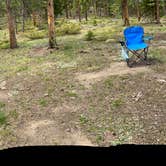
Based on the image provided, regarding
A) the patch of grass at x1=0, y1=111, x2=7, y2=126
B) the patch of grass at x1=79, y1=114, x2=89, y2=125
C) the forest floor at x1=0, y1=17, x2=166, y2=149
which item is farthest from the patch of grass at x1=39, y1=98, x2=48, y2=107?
the patch of grass at x1=79, y1=114, x2=89, y2=125

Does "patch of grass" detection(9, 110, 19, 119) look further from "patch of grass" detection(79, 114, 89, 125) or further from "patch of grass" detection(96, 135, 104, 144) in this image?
"patch of grass" detection(96, 135, 104, 144)

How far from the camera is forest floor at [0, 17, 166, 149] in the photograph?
557 cm

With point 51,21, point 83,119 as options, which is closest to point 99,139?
point 83,119

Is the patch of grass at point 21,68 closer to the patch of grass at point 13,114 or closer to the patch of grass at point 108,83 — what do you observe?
the patch of grass at point 108,83

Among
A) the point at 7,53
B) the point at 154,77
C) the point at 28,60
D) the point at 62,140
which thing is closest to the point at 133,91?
the point at 154,77

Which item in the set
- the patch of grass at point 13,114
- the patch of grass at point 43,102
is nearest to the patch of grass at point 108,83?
the patch of grass at point 43,102

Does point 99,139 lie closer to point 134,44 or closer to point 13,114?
point 13,114

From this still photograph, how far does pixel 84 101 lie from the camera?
7.02 meters

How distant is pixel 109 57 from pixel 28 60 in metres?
2.60

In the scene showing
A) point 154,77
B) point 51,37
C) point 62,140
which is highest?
point 51,37

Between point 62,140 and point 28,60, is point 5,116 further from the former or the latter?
point 28,60

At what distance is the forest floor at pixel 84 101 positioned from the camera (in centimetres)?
557

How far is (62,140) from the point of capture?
5473 mm
